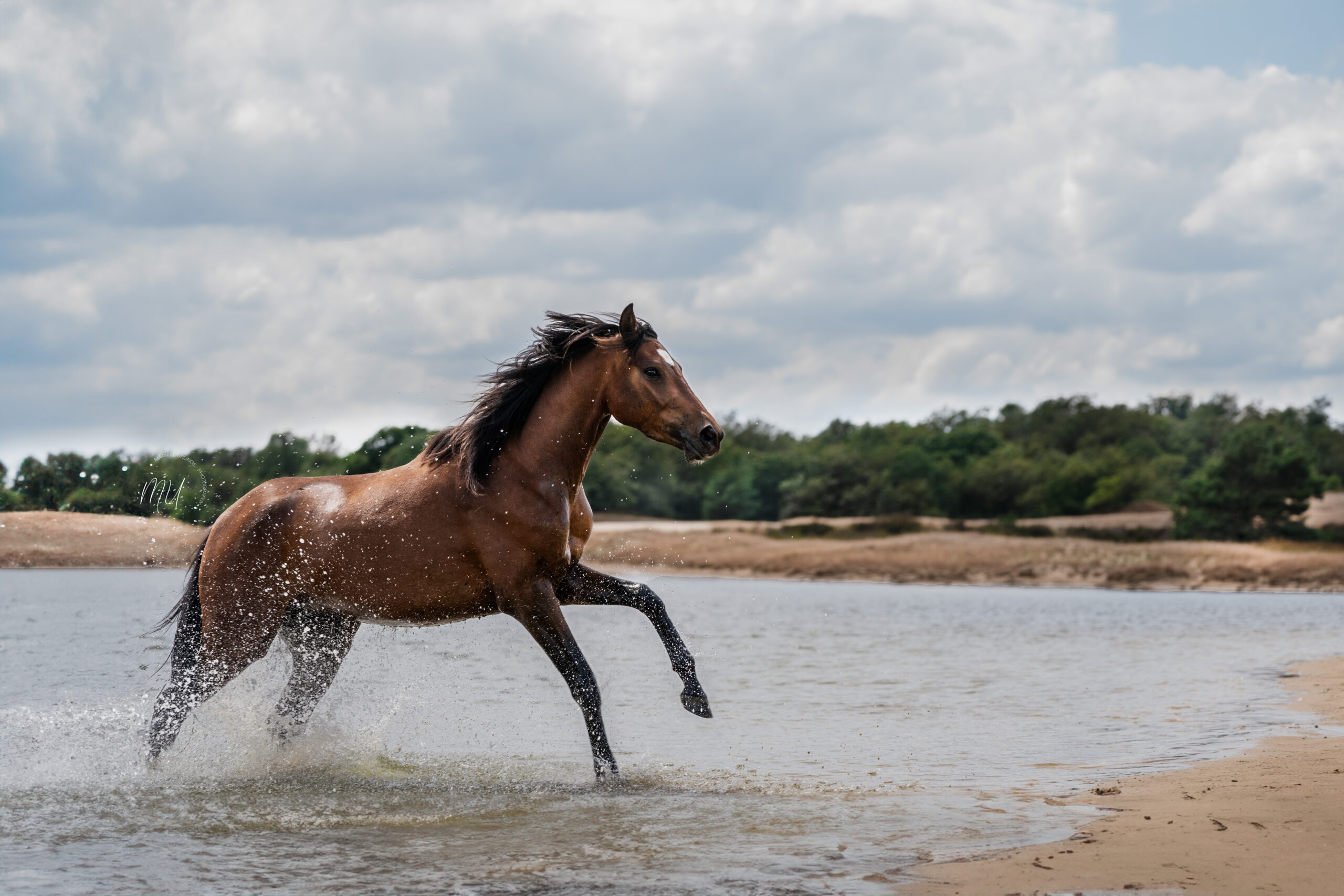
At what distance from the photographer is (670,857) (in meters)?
5.14

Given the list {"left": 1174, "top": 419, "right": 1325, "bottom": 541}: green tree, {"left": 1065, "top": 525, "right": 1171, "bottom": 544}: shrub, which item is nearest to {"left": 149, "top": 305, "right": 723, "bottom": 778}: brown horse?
{"left": 1065, "top": 525, "right": 1171, "bottom": 544}: shrub

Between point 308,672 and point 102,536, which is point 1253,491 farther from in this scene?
point 308,672

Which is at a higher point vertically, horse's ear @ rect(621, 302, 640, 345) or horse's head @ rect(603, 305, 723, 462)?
horse's ear @ rect(621, 302, 640, 345)

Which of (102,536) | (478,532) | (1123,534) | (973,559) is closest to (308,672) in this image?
(478,532)

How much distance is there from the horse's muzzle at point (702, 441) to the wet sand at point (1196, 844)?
8.00ft

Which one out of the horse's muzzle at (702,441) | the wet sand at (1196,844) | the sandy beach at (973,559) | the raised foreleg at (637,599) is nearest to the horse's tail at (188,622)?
the raised foreleg at (637,599)

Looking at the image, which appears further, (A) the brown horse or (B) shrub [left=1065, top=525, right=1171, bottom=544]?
(B) shrub [left=1065, top=525, right=1171, bottom=544]

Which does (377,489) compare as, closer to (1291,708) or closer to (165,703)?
(165,703)

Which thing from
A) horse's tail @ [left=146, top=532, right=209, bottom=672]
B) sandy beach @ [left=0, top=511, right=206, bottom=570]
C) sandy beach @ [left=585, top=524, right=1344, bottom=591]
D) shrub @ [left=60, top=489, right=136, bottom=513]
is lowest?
sandy beach @ [left=585, top=524, right=1344, bottom=591]

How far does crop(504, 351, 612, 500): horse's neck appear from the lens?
6.72 meters

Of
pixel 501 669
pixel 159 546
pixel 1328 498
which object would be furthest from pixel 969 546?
pixel 159 546

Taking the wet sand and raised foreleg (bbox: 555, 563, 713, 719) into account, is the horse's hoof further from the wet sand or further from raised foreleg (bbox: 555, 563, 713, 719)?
the wet sand

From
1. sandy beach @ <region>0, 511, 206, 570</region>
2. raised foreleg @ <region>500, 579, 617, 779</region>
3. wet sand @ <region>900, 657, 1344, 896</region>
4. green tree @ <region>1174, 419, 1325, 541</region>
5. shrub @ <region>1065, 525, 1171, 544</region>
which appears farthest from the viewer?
shrub @ <region>1065, 525, 1171, 544</region>

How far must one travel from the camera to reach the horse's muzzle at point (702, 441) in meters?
6.34
